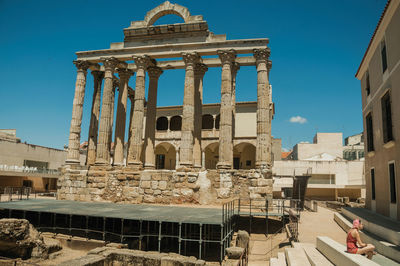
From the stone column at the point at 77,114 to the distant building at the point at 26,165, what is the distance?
13.0 metres

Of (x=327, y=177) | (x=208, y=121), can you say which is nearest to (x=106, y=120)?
(x=208, y=121)

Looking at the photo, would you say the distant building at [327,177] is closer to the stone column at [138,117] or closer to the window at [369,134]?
the window at [369,134]

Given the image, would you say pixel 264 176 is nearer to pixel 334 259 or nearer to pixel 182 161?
pixel 182 161

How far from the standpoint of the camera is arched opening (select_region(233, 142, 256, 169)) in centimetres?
3012

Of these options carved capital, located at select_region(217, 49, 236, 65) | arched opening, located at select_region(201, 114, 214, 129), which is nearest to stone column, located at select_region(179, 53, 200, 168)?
carved capital, located at select_region(217, 49, 236, 65)

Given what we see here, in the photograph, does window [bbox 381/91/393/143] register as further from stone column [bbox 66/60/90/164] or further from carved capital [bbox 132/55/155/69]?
stone column [bbox 66/60/90/164]

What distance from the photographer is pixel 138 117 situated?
1934cm

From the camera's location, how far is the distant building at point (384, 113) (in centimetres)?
1063

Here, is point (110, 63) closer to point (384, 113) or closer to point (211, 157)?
point (211, 157)

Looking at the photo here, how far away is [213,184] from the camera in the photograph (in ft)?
55.9

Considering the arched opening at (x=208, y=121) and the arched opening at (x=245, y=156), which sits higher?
the arched opening at (x=208, y=121)

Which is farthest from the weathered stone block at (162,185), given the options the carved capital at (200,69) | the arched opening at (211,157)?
the arched opening at (211,157)

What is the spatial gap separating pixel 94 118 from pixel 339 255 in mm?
20159

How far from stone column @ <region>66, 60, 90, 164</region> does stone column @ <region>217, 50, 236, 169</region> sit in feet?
33.5
